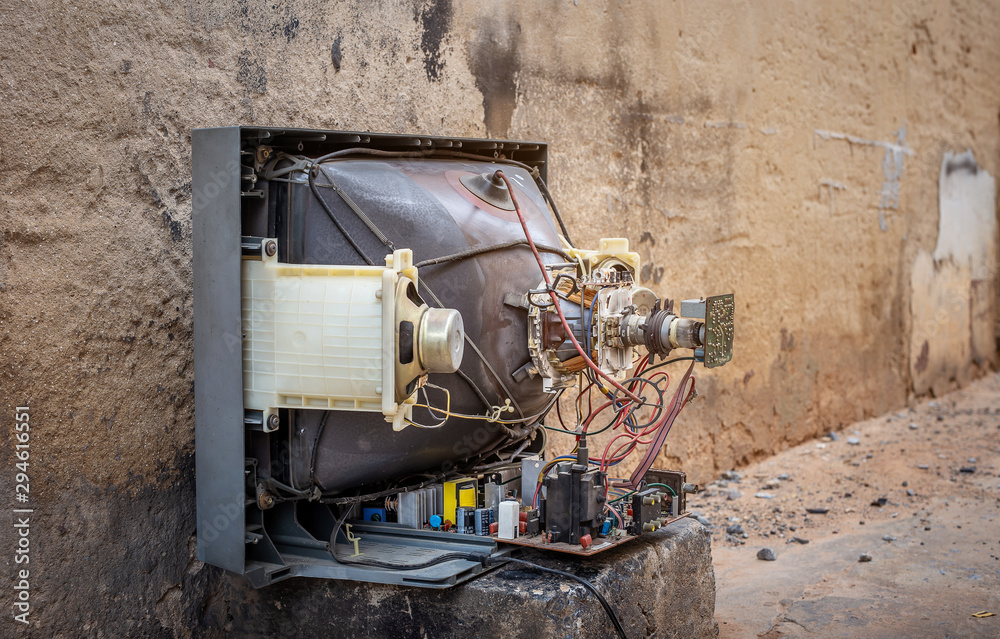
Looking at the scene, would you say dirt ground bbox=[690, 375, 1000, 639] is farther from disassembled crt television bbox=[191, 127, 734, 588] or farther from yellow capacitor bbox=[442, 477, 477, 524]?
yellow capacitor bbox=[442, 477, 477, 524]

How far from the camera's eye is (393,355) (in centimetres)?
221

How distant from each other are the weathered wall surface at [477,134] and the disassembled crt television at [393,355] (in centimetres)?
34

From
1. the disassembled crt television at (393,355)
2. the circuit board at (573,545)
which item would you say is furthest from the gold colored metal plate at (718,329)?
the circuit board at (573,545)

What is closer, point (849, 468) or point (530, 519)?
point (530, 519)

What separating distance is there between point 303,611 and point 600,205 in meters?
2.42

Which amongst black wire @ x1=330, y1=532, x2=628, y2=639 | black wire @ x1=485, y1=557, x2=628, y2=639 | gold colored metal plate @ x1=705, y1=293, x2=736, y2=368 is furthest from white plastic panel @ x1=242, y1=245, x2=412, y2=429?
gold colored metal plate @ x1=705, y1=293, x2=736, y2=368

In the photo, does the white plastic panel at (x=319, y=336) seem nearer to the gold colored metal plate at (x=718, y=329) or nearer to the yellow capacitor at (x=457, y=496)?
the yellow capacitor at (x=457, y=496)

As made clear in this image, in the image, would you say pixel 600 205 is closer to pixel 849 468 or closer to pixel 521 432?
pixel 521 432

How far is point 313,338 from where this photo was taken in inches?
89.2

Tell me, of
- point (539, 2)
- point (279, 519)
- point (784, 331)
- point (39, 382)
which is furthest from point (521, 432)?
point (784, 331)

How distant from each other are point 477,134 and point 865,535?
2.56 meters

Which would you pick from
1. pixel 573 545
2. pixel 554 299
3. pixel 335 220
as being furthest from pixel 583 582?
pixel 335 220

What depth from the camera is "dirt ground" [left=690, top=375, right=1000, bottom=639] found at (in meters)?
3.40

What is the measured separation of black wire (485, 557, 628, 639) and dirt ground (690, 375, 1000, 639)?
0.94 metres
